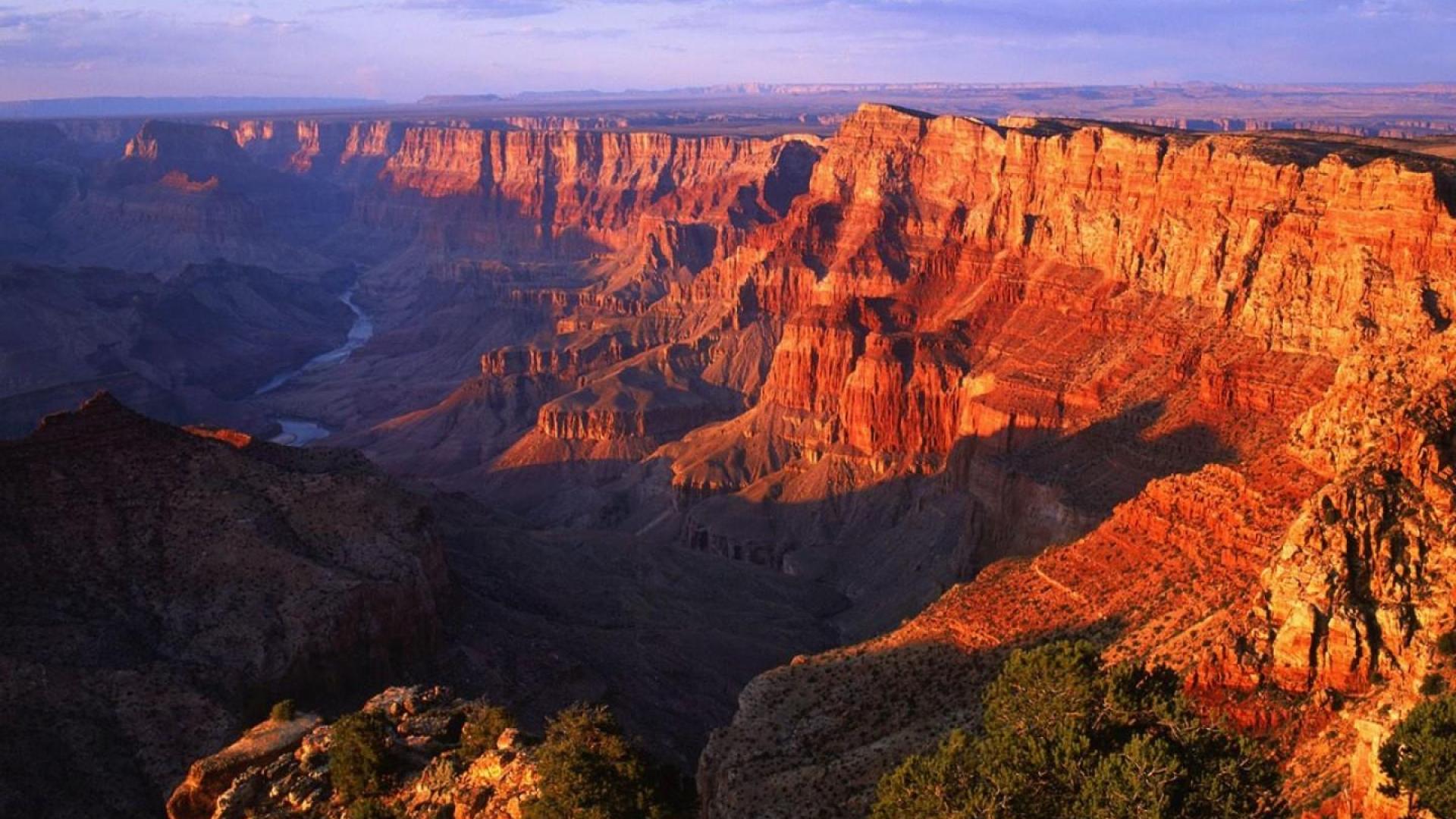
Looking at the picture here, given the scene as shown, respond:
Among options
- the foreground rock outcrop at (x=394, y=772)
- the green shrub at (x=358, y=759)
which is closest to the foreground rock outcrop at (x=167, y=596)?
the foreground rock outcrop at (x=394, y=772)

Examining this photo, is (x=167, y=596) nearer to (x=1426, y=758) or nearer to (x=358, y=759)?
(x=358, y=759)

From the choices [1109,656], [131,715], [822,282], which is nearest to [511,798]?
[1109,656]

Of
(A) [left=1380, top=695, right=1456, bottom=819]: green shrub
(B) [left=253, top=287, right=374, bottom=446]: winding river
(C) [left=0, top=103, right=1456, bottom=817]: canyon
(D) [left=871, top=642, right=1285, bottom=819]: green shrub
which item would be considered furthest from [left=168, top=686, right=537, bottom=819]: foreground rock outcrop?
(B) [left=253, top=287, right=374, bottom=446]: winding river

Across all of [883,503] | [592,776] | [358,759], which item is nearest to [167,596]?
[358,759]

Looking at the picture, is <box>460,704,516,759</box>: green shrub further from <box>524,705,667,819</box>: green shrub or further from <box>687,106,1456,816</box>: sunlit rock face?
<box>687,106,1456,816</box>: sunlit rock face

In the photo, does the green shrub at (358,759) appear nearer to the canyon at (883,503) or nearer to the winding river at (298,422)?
the canyon at (883,503)
